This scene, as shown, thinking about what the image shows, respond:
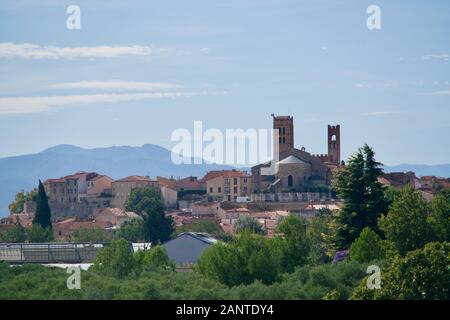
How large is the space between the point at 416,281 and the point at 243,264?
8912 mm

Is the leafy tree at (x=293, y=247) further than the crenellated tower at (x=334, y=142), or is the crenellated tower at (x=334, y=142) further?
the crenellated tower at (x=334, y=142)

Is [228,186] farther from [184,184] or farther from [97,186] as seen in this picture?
[97,186]

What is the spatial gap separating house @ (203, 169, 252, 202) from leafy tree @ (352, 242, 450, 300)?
279 feet

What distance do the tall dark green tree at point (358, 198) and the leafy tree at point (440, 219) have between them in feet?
11.1

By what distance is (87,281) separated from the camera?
34.2 m

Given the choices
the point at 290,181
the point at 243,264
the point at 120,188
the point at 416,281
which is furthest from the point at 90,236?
the point at 416,281

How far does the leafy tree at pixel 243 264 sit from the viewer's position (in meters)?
37.3

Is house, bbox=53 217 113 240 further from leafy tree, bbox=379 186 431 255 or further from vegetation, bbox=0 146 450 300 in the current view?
leafy tree, bbox=379 186 431 255

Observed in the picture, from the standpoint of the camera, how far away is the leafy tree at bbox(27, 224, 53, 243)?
7417 cm

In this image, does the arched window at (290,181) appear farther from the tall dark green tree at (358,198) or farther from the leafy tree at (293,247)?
the leafy tree at (293,247)

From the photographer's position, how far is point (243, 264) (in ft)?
124

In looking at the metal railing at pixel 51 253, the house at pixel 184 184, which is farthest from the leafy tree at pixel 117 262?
the house at pixel 184 184

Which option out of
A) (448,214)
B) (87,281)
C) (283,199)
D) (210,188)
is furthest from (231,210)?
(87,281)

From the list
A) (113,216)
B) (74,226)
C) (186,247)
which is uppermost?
(113,216)
